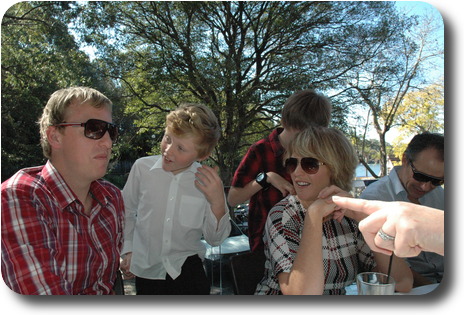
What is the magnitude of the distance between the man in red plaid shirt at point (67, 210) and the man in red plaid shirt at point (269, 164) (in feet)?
2.47

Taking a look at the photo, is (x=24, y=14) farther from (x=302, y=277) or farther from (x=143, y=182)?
(x=302, y=277)

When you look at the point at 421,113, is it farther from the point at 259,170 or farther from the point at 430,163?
the point at 259,170

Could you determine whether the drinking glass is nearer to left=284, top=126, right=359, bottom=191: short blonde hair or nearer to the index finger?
the index finger

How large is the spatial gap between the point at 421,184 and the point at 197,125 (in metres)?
1.27

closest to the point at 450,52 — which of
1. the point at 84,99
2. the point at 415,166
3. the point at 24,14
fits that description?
the point at 415,166

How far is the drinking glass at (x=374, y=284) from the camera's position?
1078mm

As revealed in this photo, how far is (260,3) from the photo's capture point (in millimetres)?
1550

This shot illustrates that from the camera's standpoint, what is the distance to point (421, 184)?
1.67 metres

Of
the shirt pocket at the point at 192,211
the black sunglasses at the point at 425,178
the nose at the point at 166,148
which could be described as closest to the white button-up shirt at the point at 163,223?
the shirt pocket at the point at 192,211

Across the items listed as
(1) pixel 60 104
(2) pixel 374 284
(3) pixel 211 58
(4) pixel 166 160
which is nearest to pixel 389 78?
(3) pixel 211 58

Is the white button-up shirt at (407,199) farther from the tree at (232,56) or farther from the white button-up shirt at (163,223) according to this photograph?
the white button-up shirt at (163,223)

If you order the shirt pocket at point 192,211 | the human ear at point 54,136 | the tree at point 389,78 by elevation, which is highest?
the tree at point 389,78

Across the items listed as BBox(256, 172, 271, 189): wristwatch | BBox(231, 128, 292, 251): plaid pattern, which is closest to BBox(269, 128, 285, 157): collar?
BBox(231, 128, 292, 251): plaid pattern

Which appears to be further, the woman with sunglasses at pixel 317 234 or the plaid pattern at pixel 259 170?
the plaid pattern at pixel 259 170
